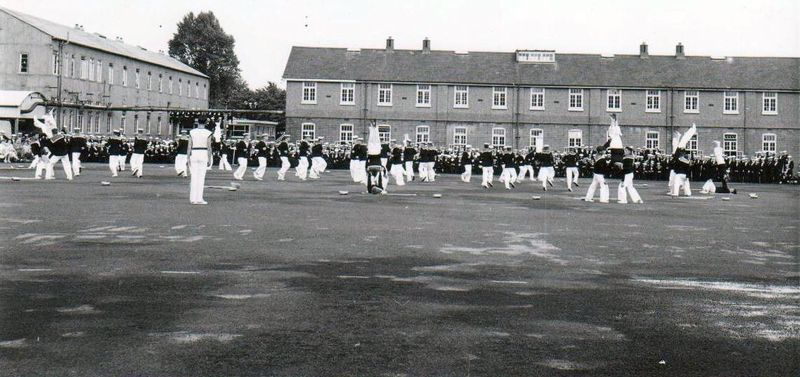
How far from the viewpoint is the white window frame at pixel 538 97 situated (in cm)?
6588

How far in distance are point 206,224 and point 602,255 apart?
7.12 m

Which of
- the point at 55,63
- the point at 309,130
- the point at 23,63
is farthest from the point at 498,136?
the point at 23,63

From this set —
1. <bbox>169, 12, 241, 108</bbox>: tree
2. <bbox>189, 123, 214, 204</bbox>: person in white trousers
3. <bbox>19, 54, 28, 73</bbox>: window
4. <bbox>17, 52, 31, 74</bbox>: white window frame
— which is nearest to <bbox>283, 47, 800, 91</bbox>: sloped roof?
<bbox>17, 52, 31, 74</bbox>: white window frame

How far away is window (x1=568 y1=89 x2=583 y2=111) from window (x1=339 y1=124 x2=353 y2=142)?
16.5 meters

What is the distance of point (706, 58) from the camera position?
6769cm

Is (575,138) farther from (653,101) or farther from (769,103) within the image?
(769,103)

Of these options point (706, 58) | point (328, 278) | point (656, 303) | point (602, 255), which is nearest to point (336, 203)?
point (602, 255)

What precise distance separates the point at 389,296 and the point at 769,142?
62.8 meters

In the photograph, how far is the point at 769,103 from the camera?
64688mm

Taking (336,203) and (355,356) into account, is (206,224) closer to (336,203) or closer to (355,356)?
(336,203)

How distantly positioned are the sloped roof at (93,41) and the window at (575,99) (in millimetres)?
36747

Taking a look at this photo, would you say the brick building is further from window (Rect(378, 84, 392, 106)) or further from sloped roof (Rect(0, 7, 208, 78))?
window (Rect(378, 84, 392, 106))

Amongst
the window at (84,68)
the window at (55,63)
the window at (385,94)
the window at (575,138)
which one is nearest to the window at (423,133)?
the window at (385,94)

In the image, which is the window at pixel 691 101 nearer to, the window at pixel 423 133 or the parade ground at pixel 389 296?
the window at pixel 423 133
